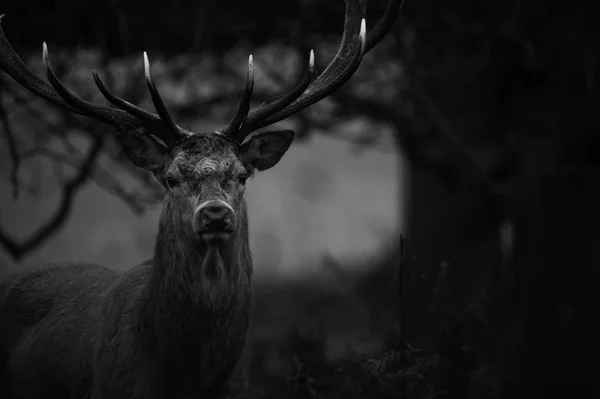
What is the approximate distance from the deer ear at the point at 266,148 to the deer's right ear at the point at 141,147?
19.7 inches

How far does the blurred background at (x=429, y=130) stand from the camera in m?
7.16

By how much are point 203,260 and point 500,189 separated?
5.74 m

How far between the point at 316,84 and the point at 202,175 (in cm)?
113

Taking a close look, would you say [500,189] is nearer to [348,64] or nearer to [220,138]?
[348,64]

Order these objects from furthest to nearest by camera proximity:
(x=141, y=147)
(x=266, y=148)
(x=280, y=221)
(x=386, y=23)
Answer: (x=280, y=221)
(x=386, y=23)
(x=266, y=148)
(x=141, y=147)

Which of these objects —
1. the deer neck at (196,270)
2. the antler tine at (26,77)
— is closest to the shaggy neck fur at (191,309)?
the deer neck at (196,270)

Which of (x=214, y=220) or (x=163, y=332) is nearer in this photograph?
(x=214, y=220)

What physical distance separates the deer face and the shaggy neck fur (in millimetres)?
82

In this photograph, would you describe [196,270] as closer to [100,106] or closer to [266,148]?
[266,148]

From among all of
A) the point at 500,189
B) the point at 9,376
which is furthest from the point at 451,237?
the point at 9,376

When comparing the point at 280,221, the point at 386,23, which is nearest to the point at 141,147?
the point at 386,23

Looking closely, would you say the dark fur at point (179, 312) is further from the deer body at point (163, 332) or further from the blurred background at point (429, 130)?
the blurred background at point (429, 130)

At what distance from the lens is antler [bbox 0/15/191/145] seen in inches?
175

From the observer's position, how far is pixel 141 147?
4598mm
